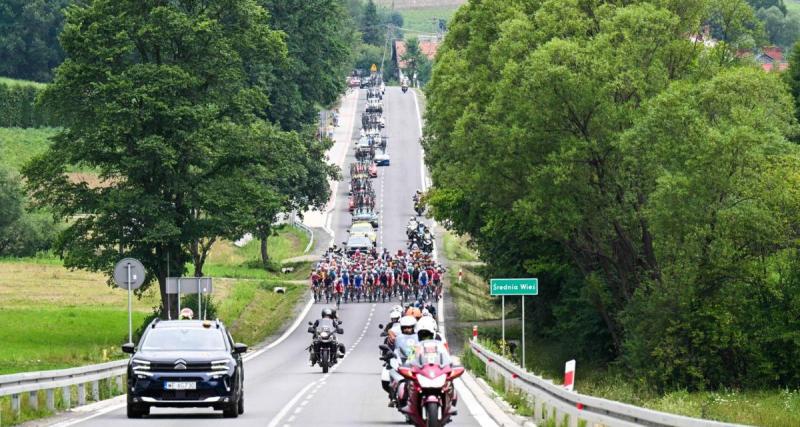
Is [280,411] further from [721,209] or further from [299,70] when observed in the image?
[299,70]

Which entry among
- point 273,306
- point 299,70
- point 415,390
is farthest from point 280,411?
point 299,70

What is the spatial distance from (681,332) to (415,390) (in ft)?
93.8

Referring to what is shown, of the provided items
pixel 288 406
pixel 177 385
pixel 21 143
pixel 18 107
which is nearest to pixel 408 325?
pixel 177 385

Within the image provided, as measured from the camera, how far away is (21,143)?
4946 inches

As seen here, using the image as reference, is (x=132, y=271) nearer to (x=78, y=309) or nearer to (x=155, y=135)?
(x=155, y=135)

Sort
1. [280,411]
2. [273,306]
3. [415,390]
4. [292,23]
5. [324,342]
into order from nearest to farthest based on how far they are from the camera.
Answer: [415,390], [280,411], [324,342], [273,306], [292,23]

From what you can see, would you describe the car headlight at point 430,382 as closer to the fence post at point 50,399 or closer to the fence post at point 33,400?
the fence post at point 33,400

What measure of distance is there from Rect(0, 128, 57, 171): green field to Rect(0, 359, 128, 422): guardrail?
82918 millimetres

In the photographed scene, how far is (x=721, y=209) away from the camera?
47719 millimetres

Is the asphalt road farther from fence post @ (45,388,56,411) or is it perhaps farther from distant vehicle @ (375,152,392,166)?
distant vehicle @ (375,152,392,166)

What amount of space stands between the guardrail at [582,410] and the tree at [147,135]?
90.6ft

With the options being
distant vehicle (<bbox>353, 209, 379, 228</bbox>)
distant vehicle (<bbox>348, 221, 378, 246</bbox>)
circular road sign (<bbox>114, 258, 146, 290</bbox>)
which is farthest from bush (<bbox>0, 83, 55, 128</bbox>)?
circular road sign (<bbox>114, 258, 146, 290</bbox>)

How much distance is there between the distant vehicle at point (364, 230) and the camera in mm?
99994

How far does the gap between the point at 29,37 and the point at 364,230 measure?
70.1 m
